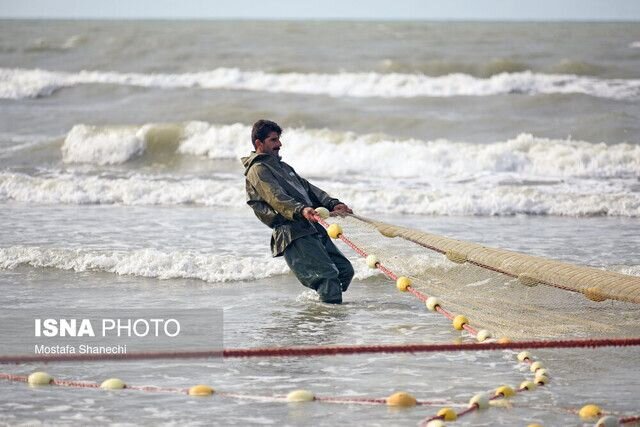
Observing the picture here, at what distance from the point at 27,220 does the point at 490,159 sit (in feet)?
24.3

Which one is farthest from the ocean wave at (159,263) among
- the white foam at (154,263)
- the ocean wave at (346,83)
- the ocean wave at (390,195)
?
the ocean wave at (346,83)

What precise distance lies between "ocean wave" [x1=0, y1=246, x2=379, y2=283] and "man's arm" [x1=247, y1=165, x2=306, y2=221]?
1775 millimetres

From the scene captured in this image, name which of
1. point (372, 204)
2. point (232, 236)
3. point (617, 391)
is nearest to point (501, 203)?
point (372, 204)

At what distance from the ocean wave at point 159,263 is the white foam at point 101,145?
28.5 feet

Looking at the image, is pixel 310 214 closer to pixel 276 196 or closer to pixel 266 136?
pixel 276 196

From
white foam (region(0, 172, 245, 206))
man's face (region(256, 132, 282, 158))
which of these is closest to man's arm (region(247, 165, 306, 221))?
man's face (region(256, 132, 282, 158))

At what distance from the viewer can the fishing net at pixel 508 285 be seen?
612 centimetres

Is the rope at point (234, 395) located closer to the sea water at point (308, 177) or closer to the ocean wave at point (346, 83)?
the sea water at point (308, 177)

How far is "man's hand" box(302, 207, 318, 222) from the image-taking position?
6.95 meters

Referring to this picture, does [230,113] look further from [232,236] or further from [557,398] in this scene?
[557,398]

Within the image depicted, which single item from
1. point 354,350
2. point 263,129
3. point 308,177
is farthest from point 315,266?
point 308,177

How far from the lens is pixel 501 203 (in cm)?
1273

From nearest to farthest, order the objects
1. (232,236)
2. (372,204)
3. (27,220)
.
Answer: (232,236)
(27,220)
(372,204)

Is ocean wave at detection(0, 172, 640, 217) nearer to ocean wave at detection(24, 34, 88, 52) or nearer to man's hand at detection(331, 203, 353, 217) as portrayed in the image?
man's hand at detection(331, 203, 353, 217)
